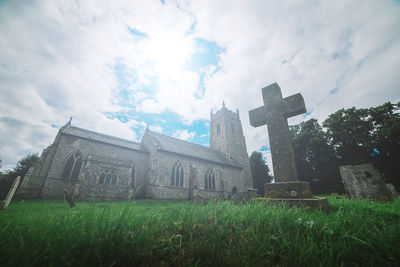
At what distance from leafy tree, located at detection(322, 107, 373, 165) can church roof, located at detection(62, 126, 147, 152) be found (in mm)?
33537

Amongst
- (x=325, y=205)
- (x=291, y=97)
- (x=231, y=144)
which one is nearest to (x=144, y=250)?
(x=325, y=205)

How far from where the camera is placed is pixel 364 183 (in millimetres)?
8102

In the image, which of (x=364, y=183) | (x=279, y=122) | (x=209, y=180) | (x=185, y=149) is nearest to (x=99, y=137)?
(x=185, y=149)

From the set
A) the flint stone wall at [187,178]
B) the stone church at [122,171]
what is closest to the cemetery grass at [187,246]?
the stone church at [122,171]

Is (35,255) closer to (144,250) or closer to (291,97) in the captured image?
(144,250)

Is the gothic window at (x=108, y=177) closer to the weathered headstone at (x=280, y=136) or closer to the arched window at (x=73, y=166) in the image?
the arched window at (x=73, y=166)

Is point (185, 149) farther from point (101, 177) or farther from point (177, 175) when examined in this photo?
point (101, 177)

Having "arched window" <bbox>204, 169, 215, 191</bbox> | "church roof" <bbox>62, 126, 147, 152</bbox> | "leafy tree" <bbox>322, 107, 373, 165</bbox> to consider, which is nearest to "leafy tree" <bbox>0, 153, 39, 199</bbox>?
"church roof" <bbox>62, 126, 147, 152</bbox>

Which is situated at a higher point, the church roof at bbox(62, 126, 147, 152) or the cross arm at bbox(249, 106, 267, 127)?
the church roof at bbox(62, 126, 147, 152)

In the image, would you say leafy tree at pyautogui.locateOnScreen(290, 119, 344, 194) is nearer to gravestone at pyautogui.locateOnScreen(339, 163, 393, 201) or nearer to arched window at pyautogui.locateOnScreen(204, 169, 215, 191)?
arched window at pyautogui.locateOnScreen(204, 169, 215, 191)

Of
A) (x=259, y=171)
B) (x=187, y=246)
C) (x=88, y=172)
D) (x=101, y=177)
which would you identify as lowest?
(x=187, y=246)

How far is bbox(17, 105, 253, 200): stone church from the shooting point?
1505 cm

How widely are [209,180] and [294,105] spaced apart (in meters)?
19.8

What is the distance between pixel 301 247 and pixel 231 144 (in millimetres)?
29133
